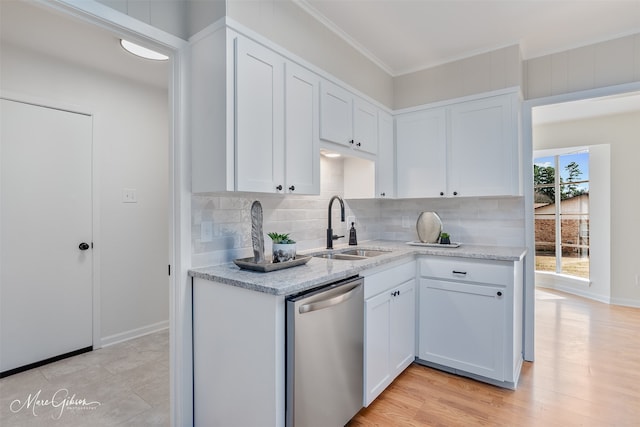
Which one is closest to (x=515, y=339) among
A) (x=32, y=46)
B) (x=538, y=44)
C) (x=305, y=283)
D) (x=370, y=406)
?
(x=370, y=406)

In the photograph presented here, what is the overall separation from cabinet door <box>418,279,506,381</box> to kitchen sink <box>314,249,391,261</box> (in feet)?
1.45

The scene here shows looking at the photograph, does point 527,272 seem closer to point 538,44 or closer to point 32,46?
point 538,44

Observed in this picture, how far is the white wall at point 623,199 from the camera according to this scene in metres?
4.19

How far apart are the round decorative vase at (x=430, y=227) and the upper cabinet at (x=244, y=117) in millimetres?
1391

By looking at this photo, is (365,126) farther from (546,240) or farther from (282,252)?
(546,240)

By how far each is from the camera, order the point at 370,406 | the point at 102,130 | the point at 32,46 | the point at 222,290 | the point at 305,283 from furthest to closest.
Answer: the point at 102,130, the point at 32,46, the point at 370,406, the point at 222,290, the point at 305,283

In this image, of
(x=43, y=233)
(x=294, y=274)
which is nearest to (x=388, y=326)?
(x=294, y=274)

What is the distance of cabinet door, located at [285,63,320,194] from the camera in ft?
6.61

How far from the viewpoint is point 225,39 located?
1669mm

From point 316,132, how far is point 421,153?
128 centimetres

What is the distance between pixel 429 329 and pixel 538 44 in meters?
2.43

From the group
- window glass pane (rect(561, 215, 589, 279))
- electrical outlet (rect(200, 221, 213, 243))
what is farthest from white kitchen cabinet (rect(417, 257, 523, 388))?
window glass pane (rect(561, 215, 589, 279))

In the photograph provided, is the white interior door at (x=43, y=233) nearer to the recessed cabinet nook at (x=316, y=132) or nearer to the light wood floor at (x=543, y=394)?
the recessed cabinet nook at (x=316, y=132)

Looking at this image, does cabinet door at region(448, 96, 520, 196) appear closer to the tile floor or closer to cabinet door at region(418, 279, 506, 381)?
cabinet door at region(418, 279, 506, 381)
